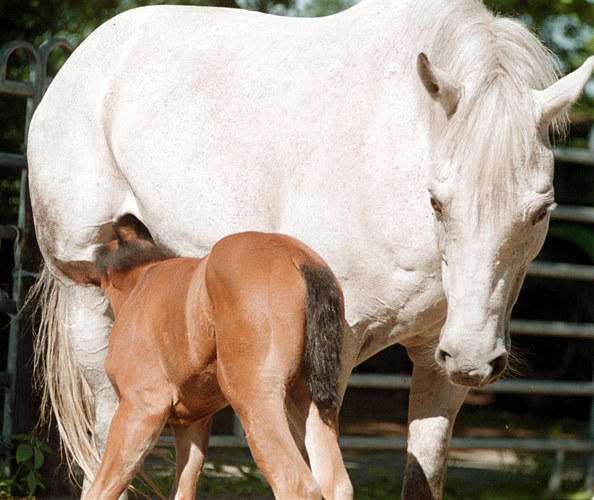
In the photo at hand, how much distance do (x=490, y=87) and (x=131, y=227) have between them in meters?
1.73

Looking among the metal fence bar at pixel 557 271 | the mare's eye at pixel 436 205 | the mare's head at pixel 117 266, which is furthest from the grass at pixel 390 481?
the mare's eye at pixel 436 205

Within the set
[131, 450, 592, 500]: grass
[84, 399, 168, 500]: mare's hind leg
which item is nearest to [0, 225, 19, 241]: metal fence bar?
[131, 450, 592, 500]: grass

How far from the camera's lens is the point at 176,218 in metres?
3.32

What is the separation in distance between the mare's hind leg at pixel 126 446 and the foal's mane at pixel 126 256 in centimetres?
65

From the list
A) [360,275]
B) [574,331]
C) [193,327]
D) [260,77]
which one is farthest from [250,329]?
[574,331]

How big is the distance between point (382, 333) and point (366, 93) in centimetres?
78

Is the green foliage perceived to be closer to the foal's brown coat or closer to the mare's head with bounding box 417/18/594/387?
the foal's brown coat

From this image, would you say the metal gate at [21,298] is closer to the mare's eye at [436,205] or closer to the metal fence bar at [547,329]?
the metal fence bar at [547,329]

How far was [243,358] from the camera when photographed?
7.57ft

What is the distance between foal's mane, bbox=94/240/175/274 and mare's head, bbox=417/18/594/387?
3.46ft

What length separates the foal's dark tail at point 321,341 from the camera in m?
2.30

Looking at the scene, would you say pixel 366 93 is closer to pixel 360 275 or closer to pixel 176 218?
pixel 360 275

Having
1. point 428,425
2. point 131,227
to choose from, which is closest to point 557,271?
point 428,425

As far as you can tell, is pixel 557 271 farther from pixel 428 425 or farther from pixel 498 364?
pixel 498 364
